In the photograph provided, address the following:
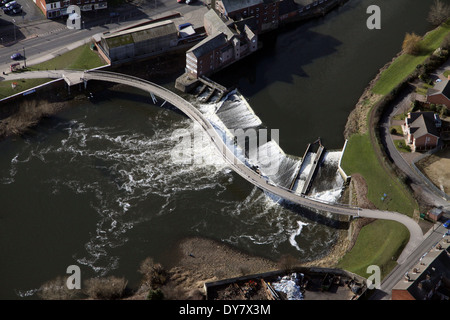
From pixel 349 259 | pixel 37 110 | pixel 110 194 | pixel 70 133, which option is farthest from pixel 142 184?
pixel 349 259

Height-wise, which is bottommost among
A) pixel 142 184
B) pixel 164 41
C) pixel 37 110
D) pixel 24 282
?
pixel 24 282

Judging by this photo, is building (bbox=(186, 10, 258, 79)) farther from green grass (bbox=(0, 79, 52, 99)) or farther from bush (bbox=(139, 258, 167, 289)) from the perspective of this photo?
bush (bbox=(139, 258, 167, 289))

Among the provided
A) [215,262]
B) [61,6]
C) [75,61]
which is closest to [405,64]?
[215,262]

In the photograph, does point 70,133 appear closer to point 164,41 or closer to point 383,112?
point 164,41

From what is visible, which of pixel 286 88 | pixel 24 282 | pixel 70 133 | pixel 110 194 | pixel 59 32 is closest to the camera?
pixel 24 282

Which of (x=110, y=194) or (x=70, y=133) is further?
(x=70, y=133)

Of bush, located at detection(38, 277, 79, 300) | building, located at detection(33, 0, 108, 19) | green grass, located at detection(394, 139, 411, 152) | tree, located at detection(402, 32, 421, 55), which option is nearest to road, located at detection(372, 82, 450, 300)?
green grass, located at detection(394, 139, 411, 152)

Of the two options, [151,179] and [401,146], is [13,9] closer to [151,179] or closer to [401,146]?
[151,179]

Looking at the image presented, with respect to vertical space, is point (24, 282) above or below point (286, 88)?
below
